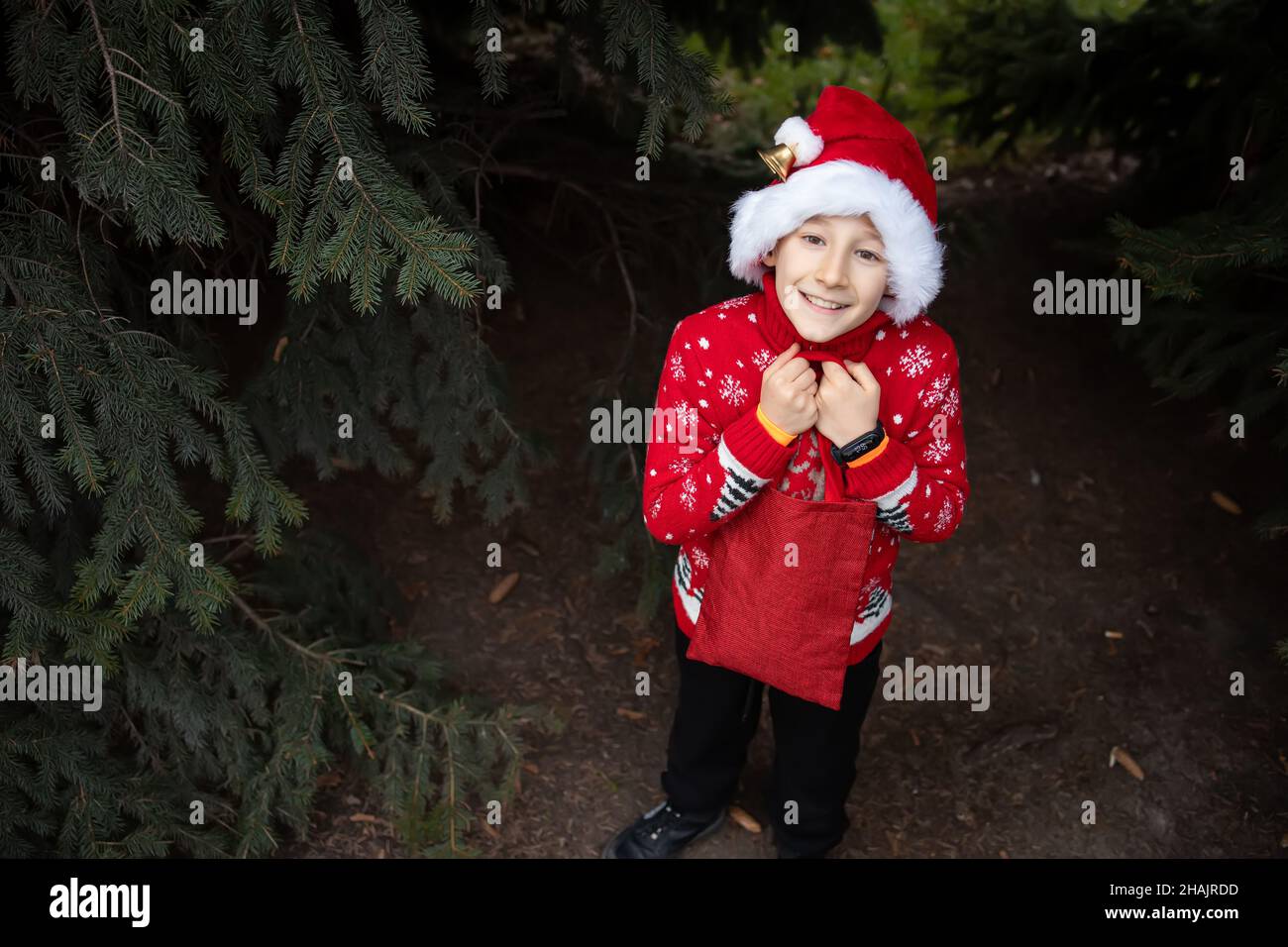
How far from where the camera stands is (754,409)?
2193 mm

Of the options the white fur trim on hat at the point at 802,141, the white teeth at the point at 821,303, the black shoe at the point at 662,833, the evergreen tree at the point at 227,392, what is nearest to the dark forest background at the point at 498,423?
the evergreen tree at the point at 227,392

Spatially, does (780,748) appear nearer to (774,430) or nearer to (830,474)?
(830,474)

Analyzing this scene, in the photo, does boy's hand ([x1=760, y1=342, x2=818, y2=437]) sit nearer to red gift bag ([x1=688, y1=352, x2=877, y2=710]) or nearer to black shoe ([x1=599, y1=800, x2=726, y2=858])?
red gift bag ([x1=688, y1=352, x2=877, y2=710])

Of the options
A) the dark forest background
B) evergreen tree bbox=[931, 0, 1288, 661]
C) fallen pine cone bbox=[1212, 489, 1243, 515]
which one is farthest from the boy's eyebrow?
fallen pine cone bbox=[1212, 489, 1243, 515]

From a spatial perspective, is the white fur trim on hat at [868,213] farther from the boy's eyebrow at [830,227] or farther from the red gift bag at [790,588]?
the red gift bag at [790,588]

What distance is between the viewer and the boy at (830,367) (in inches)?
82.0

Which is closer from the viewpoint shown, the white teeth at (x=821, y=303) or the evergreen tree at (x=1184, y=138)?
the white teeth at (x=821, y=303)

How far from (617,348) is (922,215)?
8.00 feet

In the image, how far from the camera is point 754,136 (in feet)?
17.5

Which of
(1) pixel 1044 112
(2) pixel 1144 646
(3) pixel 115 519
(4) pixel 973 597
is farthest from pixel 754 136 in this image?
(3) pixel 115 519

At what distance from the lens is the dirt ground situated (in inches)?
133

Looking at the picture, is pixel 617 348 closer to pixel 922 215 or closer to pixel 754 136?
pixel 754 136

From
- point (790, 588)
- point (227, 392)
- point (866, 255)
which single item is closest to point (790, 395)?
point (866, 255)

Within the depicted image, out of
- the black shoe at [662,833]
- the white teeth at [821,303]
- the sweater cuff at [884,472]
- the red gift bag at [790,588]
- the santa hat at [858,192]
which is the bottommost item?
the black shoe at [662,833]
